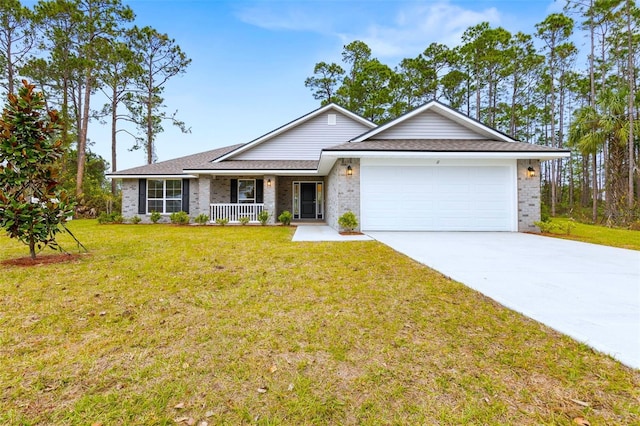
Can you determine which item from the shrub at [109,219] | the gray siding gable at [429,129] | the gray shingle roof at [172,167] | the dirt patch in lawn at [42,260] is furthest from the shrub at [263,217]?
the dirt patch in lawn at [42,260]

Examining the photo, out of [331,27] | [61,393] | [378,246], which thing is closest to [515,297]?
[378,246]

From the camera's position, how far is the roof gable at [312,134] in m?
15.9

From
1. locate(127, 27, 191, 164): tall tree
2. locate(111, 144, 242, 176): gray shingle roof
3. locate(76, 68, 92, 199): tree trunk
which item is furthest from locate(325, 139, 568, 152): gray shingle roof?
locate(127, 27, 191, 164): tall tree

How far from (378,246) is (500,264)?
2624mm

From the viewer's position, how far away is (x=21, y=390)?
194 centimetres

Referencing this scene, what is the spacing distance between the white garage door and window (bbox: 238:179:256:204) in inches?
292

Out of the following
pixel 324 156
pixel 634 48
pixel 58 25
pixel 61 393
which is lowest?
pixel 61 393

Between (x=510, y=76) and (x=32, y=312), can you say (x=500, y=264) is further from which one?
(x=510, y=76)

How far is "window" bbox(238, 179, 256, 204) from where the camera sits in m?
15.6

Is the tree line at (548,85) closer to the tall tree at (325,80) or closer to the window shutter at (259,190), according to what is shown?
the tall tree at (325,80)

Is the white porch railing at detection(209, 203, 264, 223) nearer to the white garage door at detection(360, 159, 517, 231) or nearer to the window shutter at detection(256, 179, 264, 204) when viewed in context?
the window shutter at detection(256, 179, 264, 204)

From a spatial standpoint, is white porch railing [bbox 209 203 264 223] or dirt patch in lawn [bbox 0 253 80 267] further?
white porch railing [bbox 209 203 264 223]

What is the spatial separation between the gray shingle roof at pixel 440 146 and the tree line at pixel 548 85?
8.99 metres

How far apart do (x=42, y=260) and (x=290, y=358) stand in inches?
238
